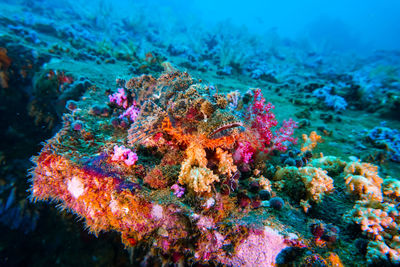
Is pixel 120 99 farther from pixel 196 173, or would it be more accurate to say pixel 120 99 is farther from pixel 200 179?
pixel 200 179

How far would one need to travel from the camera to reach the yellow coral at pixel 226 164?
136 inches

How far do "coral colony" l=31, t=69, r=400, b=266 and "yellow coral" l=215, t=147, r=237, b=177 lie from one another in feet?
0.07

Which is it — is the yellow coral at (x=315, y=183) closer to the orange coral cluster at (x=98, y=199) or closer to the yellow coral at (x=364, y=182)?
the yellow coral at (x=364, y=182)

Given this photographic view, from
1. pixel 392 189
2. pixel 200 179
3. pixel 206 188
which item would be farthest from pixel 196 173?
pixel 392 189

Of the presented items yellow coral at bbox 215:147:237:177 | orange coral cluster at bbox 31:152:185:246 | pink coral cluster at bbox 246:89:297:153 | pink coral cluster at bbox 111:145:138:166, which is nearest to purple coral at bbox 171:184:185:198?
orange coral cluster at bbox 31:152:185:246

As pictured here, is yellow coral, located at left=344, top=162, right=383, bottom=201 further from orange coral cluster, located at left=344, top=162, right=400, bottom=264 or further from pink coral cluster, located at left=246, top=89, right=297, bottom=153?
pink coral cluster, located at left=246, top=89, right=297, bottom=153

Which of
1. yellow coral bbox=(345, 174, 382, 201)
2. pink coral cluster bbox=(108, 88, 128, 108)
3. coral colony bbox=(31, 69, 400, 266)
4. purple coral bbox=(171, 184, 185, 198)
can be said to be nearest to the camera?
coral colony bbox=(31, 69, 400, 266)

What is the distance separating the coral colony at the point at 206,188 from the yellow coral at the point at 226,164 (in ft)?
0.07

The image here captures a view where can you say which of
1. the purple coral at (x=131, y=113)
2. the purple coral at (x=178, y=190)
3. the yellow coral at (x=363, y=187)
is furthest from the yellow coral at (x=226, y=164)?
the purple coral at (x=131, y=113)

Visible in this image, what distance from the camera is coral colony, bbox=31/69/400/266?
2.81m

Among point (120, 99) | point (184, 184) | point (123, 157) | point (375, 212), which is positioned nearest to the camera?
point (375, 212)

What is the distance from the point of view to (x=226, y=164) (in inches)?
138

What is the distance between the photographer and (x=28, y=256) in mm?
3893

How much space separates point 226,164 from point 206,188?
704mm
